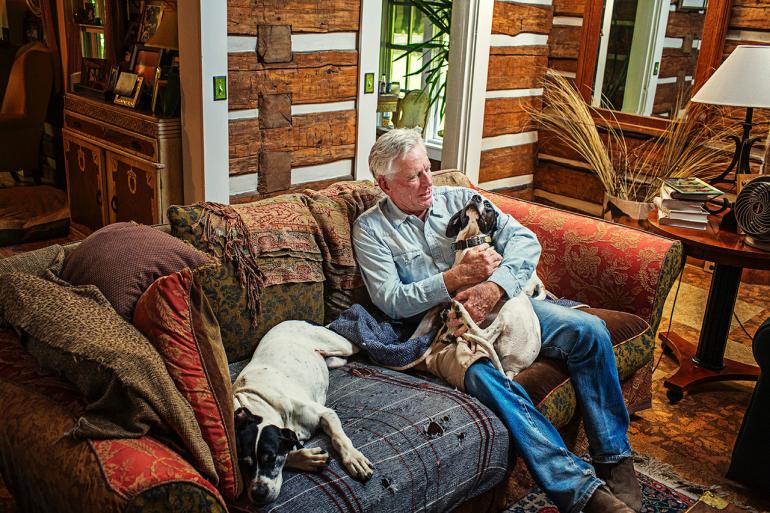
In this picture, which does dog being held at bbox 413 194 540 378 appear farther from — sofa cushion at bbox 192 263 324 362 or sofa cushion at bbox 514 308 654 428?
sofa cushion at bbox 192 263 324 362

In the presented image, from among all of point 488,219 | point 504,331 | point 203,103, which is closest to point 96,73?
point 203,103

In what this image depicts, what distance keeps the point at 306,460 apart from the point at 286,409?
17 cm

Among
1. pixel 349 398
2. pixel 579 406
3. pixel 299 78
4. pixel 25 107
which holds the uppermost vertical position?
pixel 299 78

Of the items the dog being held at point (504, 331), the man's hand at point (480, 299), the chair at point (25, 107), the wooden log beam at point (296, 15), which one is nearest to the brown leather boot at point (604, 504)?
the dog being held at point (504, 331)

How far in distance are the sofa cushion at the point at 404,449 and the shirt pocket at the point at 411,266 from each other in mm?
374

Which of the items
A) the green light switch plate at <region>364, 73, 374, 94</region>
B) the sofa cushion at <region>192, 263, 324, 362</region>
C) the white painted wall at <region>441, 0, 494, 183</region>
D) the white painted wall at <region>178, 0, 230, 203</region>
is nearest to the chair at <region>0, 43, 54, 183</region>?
the white painted wall at <region>178, 0, 230, 203</region>

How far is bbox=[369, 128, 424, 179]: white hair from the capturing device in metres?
2.47

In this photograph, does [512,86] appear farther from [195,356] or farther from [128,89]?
[195,356]

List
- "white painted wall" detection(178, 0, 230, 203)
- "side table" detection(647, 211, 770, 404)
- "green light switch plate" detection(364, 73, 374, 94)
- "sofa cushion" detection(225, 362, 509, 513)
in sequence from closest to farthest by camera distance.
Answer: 1. "sofa cushion" detection(225, 362, 509, 513)
2. "side table" detection(647, 211, 770, 404)
3. "white painted wall" detection(178, 0, 230, 203)
4. "green light switch plate" detection(364, 73, 374, 94)

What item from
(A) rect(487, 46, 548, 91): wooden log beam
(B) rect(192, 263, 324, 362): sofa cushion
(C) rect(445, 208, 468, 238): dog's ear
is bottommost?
(B) rect(192, 263, 324, 362): sofa cushion

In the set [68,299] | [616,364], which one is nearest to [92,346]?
[68,299]

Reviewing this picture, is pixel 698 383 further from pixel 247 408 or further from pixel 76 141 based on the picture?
pixel 76 141

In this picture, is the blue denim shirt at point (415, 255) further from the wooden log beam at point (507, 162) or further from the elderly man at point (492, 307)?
the wooden log beam at point (507, 162)

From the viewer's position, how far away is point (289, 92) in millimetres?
3729
